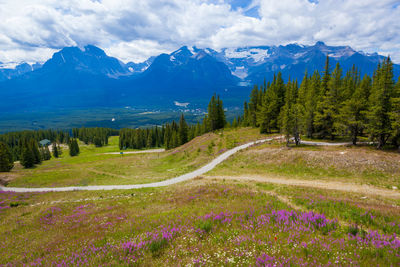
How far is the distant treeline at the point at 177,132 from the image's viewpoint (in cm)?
7996

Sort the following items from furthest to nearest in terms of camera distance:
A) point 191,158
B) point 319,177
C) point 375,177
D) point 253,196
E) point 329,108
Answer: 1. point 191,158
2. point 329,108
3. point 319,177
4. point 375,177
5. point 253,196

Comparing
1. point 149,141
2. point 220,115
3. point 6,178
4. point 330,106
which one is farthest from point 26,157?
point 330,106

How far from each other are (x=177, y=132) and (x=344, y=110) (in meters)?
75.3

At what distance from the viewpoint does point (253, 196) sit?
13.6 metres

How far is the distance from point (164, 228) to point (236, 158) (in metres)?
33.0

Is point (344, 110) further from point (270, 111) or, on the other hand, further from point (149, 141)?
point (149, 141)

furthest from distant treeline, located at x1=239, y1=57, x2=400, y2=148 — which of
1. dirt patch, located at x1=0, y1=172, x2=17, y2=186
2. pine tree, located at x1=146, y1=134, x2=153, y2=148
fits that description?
pine tree, located at x1=146, y1=134, x2=153, y2=148

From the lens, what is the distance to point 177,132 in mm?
100312

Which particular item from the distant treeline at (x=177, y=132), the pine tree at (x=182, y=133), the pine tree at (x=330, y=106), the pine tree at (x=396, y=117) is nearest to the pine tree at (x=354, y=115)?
the pine tree at (x=330, y=106)

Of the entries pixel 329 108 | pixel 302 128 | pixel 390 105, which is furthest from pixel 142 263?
pixel 329 108

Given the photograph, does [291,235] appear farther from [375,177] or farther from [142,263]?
[375,177]

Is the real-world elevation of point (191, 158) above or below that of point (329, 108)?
below

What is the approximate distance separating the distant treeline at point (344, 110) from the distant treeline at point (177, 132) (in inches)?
913

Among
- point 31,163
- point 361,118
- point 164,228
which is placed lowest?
point 31,163
